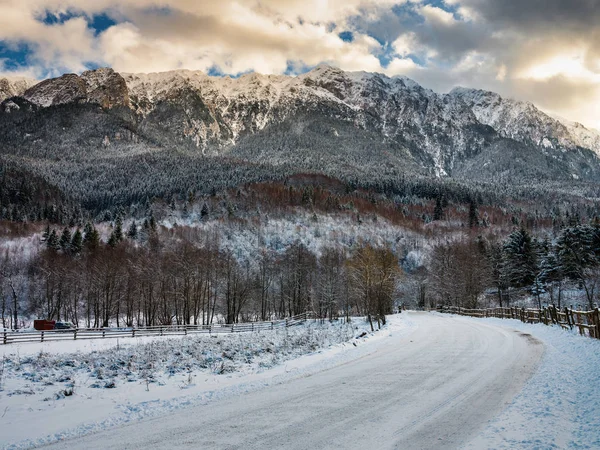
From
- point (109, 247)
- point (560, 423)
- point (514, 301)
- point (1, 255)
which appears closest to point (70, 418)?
point (560, 423)

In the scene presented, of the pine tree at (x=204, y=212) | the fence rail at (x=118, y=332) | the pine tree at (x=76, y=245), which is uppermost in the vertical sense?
the pine tree at (x=204, y=212)

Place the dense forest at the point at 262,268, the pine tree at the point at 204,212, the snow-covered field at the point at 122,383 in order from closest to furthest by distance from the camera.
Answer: the snow-covered field at the point at 122,383 < the dense forest at the point at 262,268 < the pine tree at the point at 204,212

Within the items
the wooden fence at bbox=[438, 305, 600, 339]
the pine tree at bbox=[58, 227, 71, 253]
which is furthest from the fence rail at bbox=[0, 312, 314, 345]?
the pine tree at bbox=[58, 227, 71, 253]

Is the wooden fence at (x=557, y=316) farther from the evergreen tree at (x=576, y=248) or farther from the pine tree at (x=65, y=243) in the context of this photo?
the pine tree at (x=65, y=243)

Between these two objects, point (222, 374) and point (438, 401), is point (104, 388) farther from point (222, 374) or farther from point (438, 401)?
point (438, 401)

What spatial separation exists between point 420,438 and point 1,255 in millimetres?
124609

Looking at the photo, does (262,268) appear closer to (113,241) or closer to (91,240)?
(113,241)

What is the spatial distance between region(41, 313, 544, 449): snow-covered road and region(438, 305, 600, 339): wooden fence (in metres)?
6.16

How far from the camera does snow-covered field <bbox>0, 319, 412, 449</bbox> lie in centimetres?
927

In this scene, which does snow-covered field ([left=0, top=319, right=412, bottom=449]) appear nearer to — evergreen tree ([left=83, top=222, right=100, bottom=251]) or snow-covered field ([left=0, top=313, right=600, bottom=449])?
snow-covered field ([left=0, top=313, right=600, bottom=449])

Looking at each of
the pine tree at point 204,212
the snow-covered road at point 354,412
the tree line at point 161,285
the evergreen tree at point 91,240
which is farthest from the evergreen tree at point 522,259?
the pine tree at point 204,212

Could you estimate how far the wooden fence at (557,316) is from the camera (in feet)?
56.9

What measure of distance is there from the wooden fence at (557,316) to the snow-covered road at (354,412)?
6.16 m

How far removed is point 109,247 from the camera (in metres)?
92.3
